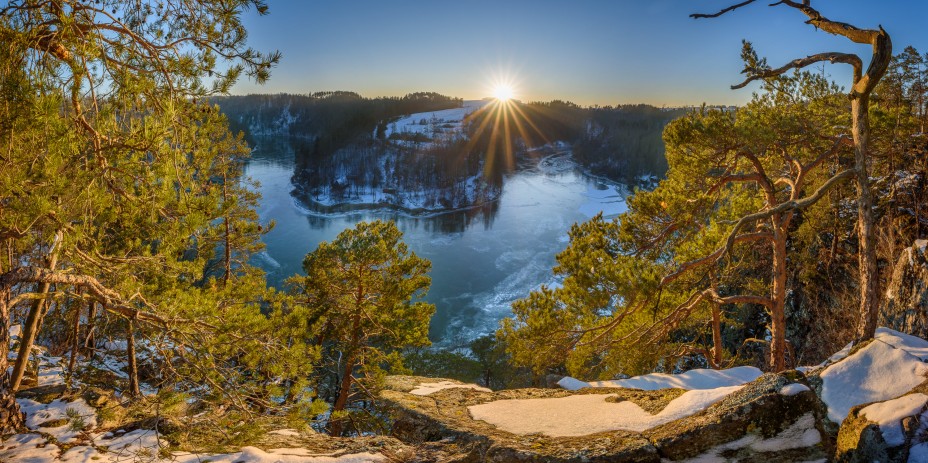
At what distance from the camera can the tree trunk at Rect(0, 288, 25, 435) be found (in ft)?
12.6

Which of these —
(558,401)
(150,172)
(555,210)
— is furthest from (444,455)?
(555,210)

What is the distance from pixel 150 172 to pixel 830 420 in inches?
226

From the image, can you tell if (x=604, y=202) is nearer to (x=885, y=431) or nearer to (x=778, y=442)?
(x=778, y=442)

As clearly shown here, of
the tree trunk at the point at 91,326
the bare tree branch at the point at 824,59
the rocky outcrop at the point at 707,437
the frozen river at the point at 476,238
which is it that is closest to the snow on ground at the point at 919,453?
the rocky outcrop at the point at 707,437

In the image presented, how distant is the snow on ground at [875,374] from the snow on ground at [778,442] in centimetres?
17

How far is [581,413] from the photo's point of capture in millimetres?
4961

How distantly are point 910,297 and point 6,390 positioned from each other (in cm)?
979

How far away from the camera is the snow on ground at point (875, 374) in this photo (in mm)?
3404

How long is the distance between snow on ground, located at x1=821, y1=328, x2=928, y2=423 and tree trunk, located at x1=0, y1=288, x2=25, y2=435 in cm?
645

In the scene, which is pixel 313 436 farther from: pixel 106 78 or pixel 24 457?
pixel 106 78

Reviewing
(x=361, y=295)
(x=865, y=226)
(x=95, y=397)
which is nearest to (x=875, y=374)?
(x=865, y=226)

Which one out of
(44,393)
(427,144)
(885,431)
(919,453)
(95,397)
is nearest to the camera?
(919,453)

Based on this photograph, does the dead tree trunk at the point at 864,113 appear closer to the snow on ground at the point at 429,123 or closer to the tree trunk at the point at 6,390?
the tree trunk at the point at 6,390

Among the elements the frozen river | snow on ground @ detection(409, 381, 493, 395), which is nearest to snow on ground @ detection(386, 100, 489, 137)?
the frozen river
